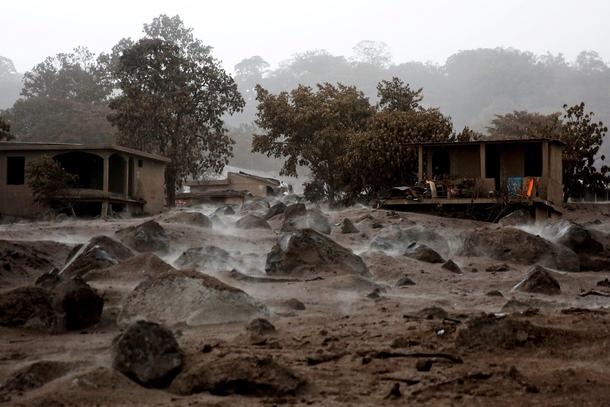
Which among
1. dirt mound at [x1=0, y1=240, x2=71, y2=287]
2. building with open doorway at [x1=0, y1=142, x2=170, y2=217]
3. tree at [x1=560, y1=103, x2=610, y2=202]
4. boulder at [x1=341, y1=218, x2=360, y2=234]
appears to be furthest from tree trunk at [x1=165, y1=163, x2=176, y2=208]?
dirt mound at [x1=0, y1=240, x2=71, y2=287]

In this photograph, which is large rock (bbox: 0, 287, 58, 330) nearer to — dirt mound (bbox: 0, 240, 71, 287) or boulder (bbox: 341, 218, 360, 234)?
dirt mound (bbox: 0, 240, 71, 287)

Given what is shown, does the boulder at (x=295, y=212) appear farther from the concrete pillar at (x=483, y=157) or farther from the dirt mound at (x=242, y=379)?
the dirt mound at (x=242, y=379)

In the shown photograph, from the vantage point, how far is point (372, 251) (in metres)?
12.9

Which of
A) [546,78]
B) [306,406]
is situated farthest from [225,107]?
[546,78]

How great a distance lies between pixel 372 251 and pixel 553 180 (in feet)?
43.0

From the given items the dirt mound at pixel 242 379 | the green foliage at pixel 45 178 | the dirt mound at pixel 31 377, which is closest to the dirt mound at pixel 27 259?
the dirt mound at pixel 31 377

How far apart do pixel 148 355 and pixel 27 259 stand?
8.09 m

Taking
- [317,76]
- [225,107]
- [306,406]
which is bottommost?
[306,406]

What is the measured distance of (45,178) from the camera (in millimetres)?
25484

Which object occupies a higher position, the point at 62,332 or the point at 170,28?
the point at 170,28

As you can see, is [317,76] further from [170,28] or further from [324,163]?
[324,163]

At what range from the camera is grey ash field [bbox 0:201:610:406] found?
14.4 ft

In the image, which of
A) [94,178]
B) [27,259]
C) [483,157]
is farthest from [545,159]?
[94,178]

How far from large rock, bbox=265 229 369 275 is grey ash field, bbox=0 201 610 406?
0.07 feet
